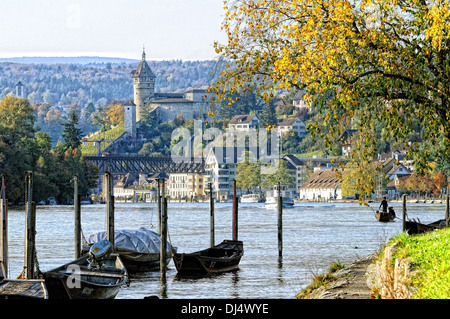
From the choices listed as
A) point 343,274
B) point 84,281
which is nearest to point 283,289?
point 343,274

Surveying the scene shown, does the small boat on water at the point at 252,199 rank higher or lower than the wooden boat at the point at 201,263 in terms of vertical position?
lower

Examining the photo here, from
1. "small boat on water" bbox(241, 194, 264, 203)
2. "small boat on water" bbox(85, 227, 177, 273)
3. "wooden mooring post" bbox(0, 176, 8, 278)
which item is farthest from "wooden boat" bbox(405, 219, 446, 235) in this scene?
"small boat on water" bbox(241, 194, 264, 203)

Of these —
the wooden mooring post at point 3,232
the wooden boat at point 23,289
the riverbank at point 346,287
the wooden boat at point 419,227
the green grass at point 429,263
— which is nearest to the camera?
the green grass at point 429,263

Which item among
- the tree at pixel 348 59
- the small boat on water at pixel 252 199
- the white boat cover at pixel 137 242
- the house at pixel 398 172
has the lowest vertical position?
the small boat on water at pixel 252 199

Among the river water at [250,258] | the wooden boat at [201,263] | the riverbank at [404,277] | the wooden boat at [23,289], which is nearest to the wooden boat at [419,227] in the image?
the river water at [250,258]

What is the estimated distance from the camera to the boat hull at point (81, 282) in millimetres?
21453

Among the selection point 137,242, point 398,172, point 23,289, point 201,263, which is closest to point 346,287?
point 23,289

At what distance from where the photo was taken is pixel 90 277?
77.4 ft

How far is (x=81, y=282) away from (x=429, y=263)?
10386 millimetres

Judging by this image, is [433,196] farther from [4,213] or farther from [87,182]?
[4,213]

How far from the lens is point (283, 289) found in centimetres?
2881

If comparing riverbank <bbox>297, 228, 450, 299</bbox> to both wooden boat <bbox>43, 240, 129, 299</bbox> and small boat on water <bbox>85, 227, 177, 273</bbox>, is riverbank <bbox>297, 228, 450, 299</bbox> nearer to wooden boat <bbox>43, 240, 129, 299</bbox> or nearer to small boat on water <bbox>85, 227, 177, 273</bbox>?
wooden boat <bbox>43, 240, 129, 299</bbox>

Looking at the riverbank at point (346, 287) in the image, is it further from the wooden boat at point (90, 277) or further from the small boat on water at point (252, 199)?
the small boat on water at point (252, 199)

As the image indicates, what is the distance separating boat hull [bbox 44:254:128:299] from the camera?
845 inches
